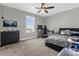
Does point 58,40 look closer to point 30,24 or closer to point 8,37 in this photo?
point 30,24

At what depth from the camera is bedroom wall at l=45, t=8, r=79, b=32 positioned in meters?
2.22

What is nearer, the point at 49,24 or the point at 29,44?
the point at 49,24

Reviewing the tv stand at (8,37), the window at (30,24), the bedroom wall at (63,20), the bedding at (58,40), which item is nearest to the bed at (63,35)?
the bedding at (58,40)

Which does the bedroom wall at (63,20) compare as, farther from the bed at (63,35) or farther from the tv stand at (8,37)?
the tv stand at (8,37)

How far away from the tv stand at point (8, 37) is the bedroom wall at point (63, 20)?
6.90ft

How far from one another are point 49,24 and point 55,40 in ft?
2.65

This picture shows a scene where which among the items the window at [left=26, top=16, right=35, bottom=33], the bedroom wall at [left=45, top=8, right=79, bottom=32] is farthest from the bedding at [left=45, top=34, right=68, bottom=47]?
the window at [left=26, top=16, right=35, bottom=33]

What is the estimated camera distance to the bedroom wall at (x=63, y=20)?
2221 millimetres

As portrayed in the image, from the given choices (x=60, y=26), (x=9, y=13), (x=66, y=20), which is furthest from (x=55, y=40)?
(x=9, y=13)

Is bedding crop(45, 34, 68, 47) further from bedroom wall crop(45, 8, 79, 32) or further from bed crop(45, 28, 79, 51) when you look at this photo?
bedroom wall crop(45, 8, 79, 32)

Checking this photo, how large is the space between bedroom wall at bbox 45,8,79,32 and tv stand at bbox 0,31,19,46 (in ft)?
6.90

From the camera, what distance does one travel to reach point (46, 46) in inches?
129

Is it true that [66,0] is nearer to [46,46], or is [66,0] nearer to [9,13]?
[46,46]

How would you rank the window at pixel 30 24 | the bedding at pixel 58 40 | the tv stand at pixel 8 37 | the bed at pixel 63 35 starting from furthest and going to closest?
1. the tv stand at pixel 8 37
2. the bedding at pixel 58 40
3. the window at pixel 30 24
4. the bed at pixel 63 35
